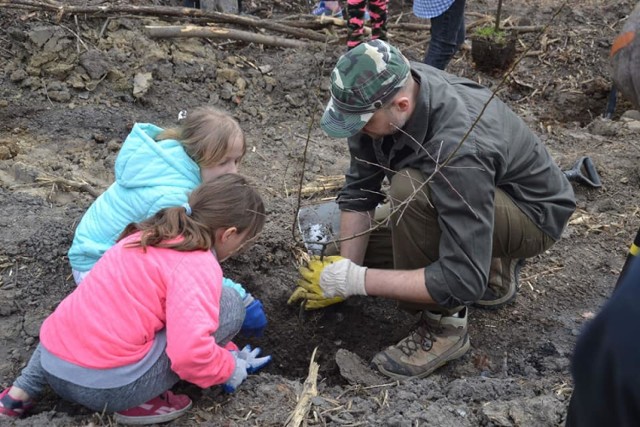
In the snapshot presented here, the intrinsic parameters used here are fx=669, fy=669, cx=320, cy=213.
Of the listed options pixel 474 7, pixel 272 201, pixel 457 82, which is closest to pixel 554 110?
pixel 474 7

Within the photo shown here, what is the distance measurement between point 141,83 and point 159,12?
34.1 inches

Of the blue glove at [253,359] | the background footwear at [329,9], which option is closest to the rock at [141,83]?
the background footwear at [329,9]

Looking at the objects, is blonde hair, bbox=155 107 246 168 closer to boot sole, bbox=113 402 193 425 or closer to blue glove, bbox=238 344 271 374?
blue glove, bbox=238 344 271 374

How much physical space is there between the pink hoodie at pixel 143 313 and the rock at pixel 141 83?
10.3ft

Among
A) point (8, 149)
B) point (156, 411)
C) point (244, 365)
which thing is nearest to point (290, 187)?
point (8, 149)

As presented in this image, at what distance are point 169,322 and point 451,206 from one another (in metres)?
1.04

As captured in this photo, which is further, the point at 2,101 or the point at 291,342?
the point at 2,101

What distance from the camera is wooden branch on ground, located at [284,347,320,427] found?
2.25 metres

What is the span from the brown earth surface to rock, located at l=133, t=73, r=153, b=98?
0.02 metres

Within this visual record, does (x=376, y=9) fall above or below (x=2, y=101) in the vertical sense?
above

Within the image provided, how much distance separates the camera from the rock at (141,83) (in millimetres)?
5020

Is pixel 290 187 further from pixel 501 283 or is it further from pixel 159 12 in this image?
pixel 159 12

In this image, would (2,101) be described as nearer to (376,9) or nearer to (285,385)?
(376,9)

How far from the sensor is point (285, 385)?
247 centimetres
